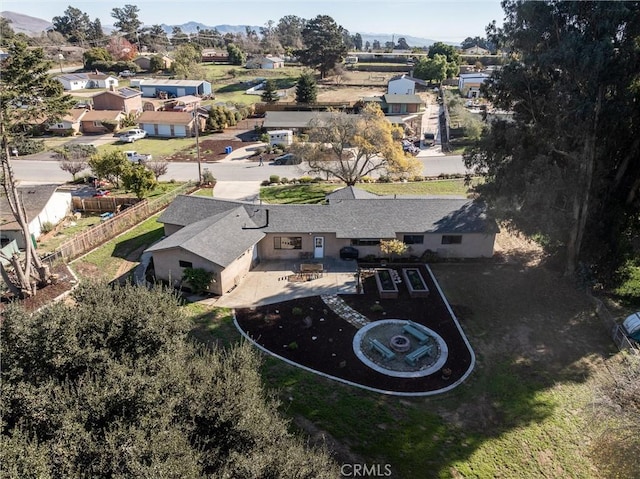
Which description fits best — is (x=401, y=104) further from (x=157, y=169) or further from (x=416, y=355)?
(x=416, y=355)

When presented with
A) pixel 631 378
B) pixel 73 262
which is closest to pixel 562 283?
pixel 631 378

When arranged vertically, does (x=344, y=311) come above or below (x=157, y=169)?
below

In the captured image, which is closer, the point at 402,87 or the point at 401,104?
the point at 401,104

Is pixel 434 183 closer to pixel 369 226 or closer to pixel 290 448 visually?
pixel 369 226

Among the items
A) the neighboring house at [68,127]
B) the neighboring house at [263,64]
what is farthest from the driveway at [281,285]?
the neighboring house at [263,64]

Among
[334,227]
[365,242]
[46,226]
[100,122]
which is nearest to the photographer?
[334,227]

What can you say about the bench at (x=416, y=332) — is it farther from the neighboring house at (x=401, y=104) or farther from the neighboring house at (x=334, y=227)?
the neighboring house at (x=401, y=104)

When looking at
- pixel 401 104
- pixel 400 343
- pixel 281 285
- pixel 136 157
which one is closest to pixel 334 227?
pixel 281 285
